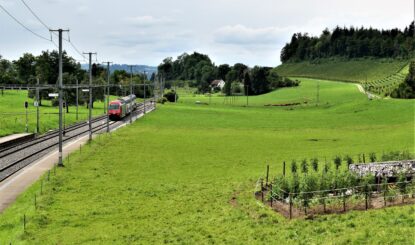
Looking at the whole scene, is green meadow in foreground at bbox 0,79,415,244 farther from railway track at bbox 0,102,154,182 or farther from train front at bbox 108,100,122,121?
train front at bbox 108,100,122,121

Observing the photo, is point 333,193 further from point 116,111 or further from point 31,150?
point 116,111

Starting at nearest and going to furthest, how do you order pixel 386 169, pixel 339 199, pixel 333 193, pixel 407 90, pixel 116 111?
pixel 339 199 < pixel 333 193 < pixel 386 169 < pixel 116 111 < pixel 407 90

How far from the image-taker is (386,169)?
3644cm

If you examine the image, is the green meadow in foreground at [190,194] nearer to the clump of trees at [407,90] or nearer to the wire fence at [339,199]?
the wire fence at [339,199]

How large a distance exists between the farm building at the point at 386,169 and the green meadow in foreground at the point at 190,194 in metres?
7.62

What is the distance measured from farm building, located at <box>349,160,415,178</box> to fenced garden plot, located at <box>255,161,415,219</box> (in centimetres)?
38

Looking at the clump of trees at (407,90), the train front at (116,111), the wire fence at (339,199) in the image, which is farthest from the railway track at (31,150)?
the clump of trees at (407,90)

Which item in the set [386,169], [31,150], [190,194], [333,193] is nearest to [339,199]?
[333,193]

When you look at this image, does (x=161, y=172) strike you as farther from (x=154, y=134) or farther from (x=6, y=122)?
(x=6, y=122)

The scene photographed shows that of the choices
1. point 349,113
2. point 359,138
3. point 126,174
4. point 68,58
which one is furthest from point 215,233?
point 68,58

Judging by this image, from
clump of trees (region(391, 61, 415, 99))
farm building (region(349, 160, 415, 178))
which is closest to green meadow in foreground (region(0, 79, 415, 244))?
farm building (region(349, 160, 415, 178))

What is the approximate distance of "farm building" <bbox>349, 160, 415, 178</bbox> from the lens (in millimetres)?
36000

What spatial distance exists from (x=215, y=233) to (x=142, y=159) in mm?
27741

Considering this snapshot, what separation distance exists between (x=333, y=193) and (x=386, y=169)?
17.4ft
